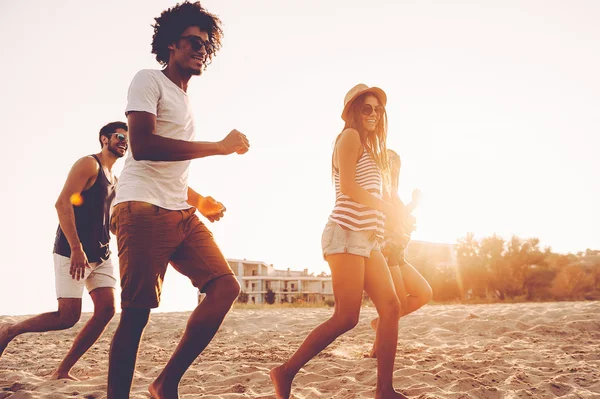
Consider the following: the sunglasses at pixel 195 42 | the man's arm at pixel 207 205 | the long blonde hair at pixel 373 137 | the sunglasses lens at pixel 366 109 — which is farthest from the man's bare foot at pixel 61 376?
the sunglasses lens at pixel 366 109

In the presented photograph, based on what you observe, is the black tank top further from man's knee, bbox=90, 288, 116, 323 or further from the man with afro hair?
the man with afro hair

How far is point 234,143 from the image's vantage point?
272cm

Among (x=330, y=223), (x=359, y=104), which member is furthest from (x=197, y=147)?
(x=359, y=104)

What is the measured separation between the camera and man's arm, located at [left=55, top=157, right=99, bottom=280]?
4.08 metres

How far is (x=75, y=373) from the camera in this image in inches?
200

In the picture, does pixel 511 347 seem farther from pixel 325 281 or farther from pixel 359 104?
pixel 325 281

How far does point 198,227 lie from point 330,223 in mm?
975

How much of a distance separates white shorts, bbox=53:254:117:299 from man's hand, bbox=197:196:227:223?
5.52ft

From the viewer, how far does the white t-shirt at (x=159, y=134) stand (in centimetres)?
266

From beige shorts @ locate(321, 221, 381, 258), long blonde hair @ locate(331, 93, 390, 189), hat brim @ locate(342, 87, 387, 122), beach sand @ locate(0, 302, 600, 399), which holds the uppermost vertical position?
hat brim @ locate(342, 87, 387, 122)

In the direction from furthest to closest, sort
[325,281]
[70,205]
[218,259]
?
[325,281] → [70,205] → [218,259]

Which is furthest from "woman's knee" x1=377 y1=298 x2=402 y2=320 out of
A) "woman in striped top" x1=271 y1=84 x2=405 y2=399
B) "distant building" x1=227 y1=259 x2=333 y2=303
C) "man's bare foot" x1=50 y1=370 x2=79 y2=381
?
"distant building" x1=227 y1=259 x2=333 y2=303

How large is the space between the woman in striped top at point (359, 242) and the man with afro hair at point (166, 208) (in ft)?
2.40

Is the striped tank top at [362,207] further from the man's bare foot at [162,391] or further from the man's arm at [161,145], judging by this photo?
the man's bare foot at [162,391]
